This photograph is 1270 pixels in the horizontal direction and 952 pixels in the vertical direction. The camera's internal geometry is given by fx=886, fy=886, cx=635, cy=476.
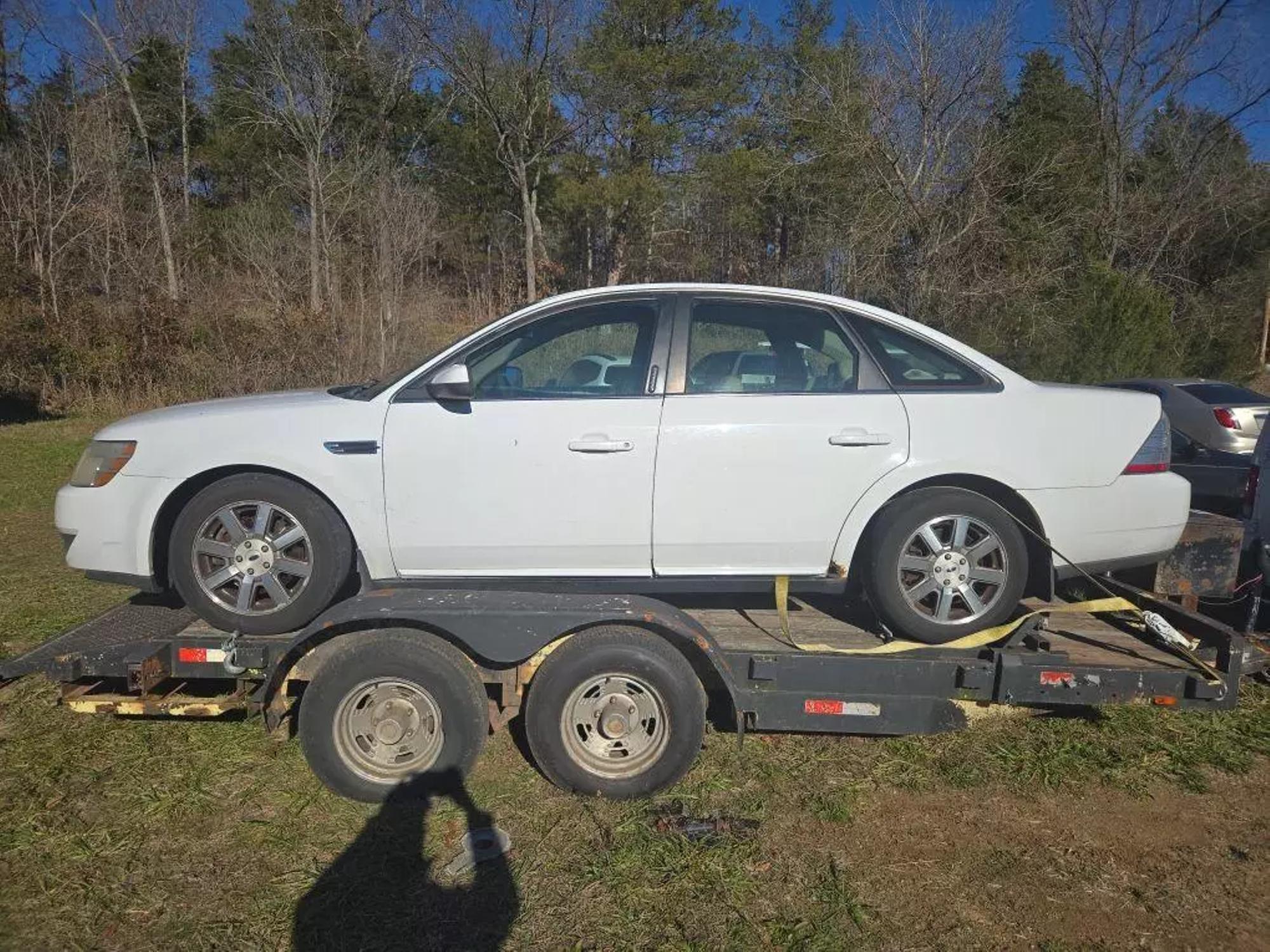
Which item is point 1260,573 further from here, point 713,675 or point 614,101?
point 614,101

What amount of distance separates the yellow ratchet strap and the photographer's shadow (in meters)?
1.54

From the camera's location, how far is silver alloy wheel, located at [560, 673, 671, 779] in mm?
3682

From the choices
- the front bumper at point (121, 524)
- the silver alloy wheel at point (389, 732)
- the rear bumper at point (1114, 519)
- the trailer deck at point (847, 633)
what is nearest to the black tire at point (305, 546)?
the front bumper at point (121, 524)

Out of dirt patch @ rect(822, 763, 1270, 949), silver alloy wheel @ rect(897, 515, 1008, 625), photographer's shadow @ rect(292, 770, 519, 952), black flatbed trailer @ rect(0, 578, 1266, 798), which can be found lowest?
photographer's shadow @ rect(292, 770, 519, 952)

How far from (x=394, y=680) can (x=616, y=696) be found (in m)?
0.92

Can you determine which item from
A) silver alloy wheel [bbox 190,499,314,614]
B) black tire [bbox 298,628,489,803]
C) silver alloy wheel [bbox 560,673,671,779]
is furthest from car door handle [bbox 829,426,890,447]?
silver alloy wheel [bbox 190,499,314,614]

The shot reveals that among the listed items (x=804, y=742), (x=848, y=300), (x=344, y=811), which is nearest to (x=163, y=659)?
(x=344, y=811)

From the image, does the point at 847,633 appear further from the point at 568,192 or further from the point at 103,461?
the point at 568,192

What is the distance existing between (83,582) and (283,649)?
14.5 ft

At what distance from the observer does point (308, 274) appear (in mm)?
21953

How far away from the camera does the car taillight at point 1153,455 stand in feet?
13.6

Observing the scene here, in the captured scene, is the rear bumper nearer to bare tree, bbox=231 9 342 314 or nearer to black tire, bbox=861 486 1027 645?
black tire, bbox=861 486 1027 645

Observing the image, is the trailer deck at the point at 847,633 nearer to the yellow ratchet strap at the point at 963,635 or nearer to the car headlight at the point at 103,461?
the yellow ratchet strap at the point at 963,635

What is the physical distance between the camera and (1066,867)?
333cm
